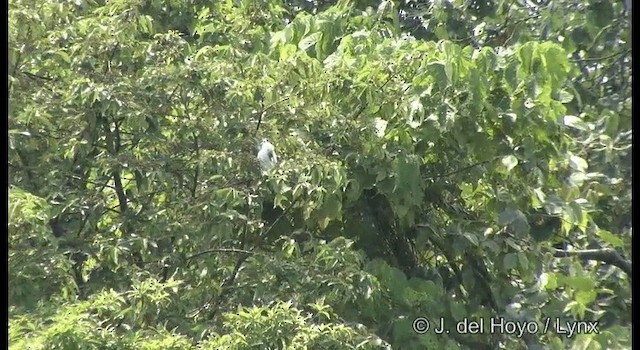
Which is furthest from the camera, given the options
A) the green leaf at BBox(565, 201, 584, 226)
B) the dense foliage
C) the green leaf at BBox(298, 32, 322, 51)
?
the green leaf at BBox(298, 32, 322, 51)

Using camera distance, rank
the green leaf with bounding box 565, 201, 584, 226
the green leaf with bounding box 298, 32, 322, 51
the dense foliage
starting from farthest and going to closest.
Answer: the green leaf with bounding box 298, 32, 322, 51 < the green leaf with bounding box 565, 201, 584, 226 < the dense foliage

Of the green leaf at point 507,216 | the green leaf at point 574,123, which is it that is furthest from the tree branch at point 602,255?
the green leaf at point 574,123

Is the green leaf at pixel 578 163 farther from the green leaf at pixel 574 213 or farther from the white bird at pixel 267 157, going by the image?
the white bird at pixel 267 157

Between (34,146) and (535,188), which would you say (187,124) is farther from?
(535,188)

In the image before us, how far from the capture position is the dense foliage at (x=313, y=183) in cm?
189

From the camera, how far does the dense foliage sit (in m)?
1.89

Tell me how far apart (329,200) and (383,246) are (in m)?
0.20

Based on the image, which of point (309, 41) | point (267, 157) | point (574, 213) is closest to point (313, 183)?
point (267, 157)

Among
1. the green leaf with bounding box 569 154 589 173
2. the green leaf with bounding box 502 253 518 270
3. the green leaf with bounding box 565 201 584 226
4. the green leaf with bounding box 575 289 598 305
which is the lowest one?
the green leaf with bounding box 575 289 598 305

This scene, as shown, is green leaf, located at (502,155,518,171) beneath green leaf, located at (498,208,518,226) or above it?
above

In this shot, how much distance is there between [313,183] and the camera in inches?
76.5

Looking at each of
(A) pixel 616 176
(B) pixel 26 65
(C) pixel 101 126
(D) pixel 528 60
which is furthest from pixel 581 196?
(B) pixel 26 65

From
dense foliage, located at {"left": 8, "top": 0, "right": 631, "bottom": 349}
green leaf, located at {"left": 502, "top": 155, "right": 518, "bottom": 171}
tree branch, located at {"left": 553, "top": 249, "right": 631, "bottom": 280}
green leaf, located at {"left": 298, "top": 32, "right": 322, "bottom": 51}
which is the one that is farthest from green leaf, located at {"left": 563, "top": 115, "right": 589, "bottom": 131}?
green leaf, located at {"left": 298, "top": 32, "right": 322, "bottom": 51}

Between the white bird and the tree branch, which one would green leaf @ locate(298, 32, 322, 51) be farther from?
the tree branch
